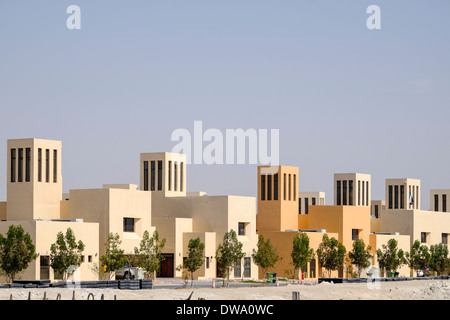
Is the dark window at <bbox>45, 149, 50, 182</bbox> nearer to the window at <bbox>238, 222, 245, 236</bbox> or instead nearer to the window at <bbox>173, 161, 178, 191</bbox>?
the window at <bbox>173, 161, 178, 191</bbox>

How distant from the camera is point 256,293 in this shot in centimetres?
6034

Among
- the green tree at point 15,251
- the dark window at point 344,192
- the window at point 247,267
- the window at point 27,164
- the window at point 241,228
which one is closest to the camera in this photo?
the green tree at point 15,251

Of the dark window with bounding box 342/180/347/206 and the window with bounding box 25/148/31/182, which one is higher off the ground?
the window with bounding box 25/148/31/182

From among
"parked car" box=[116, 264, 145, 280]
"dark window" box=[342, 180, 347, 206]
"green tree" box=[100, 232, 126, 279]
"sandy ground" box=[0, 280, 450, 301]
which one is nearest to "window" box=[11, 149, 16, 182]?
"green tree" box=[100, 232, 126, 279]

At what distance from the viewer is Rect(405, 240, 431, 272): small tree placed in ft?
328

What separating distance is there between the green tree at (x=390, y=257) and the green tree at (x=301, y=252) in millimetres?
14321

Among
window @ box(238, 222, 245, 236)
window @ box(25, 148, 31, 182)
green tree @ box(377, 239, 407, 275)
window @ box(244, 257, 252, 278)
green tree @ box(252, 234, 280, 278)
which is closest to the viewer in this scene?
window @ box(25, 148, 31, 182)

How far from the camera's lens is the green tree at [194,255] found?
73.8 m

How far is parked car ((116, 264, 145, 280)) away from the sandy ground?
5.03m

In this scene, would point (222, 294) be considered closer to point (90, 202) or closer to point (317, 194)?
point (90, 202)

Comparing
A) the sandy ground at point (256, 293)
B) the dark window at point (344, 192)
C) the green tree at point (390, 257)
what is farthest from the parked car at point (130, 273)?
the dark window at point (344, 192)

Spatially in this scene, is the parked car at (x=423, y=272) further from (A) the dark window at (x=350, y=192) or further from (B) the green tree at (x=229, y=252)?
A: (B) the green tree at (x=229, y=252)

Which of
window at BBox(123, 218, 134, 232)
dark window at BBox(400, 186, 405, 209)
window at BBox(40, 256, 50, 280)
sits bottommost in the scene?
window at BBox(40, 256, 50, 280)

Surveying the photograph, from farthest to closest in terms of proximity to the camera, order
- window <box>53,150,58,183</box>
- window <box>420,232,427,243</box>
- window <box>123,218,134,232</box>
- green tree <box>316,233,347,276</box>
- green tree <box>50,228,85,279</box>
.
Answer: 1. window <box>420,232,427,243</box>
2. green tree <box>316,233,347,276</box>
3. window <box>123,218,134,232</box>
4. window <box>53,150,58,183</box>
5. green tree <box>50,228,85,279</box>
